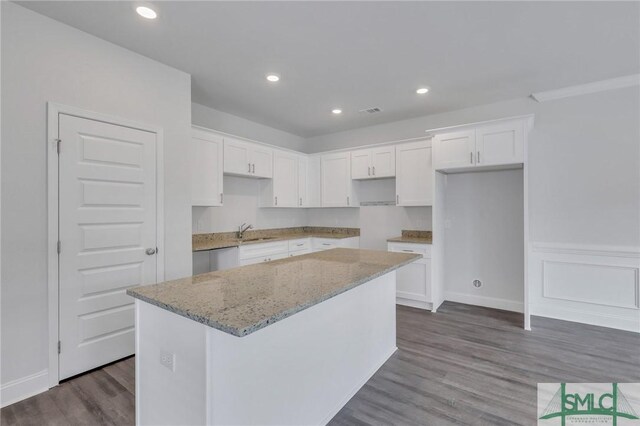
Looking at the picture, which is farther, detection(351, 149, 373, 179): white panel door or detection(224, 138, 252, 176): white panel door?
detection(351, 149, 373, 179): white panel door

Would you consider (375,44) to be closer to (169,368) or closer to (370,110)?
(370,110)

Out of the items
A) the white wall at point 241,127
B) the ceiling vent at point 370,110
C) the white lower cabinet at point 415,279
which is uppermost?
the ceiling vent at point 370,110

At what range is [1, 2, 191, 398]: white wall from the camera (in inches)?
80.5

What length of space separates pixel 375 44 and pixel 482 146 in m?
1.88

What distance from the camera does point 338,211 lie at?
5.41m

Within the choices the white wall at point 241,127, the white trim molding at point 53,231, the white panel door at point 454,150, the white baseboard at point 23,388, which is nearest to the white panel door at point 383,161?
the white panel door at point 454,150

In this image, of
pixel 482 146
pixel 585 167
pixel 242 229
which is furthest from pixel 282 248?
pixel 585 167

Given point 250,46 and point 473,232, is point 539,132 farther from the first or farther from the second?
point 250,46

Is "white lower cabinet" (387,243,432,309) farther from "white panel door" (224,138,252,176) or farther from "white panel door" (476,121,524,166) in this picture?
"white panel door" (224,138,252,176)

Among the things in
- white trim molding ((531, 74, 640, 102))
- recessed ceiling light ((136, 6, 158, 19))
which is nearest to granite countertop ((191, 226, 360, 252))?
recessed ceiling light ((136, 6, 158, 19))

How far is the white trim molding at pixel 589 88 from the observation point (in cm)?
320

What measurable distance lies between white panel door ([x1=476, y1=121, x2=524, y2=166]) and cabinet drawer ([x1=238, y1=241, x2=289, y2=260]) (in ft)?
9.18

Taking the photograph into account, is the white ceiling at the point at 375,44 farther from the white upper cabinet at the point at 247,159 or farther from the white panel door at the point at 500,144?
the white upper cabinet at the point at 247,159

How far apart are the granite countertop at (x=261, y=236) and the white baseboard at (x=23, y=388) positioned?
5.04 feet
